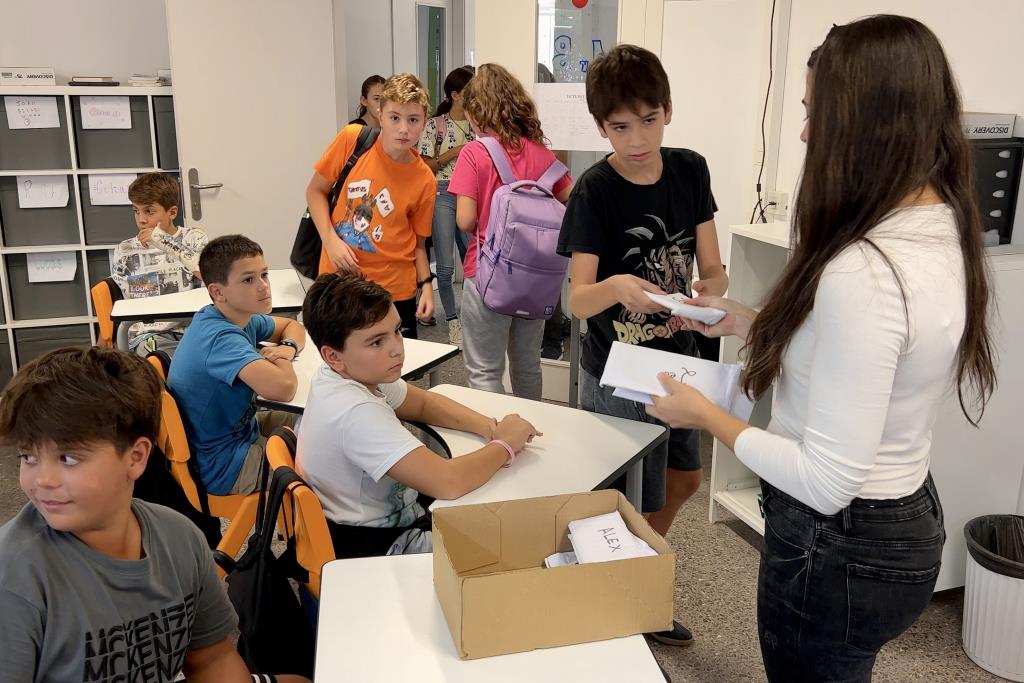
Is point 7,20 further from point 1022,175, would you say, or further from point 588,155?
point 1022,175

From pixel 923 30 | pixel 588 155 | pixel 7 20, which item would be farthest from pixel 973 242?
pixel 7 20

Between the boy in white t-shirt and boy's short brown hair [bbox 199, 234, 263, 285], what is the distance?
0.65 metres

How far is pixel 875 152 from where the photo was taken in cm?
110

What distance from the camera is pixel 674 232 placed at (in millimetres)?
2016

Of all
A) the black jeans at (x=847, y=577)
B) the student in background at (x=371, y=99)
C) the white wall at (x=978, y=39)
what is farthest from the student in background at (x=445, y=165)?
the black jeans at (x=847, y=577)

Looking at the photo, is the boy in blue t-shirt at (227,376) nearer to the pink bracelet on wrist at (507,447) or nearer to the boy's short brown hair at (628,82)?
the pink bracelet on wrist at (507,447)

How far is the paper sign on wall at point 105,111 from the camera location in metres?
4.37

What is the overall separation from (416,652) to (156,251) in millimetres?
2751

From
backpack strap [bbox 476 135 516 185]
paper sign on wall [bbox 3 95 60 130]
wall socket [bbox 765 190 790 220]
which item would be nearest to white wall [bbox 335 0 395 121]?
paper sign on wall [bbox 3 95 60 130]

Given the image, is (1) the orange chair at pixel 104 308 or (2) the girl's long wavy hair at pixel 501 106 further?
(1) the orange chair at pixel 104 308

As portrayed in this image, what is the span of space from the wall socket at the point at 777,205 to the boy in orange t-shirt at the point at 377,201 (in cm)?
142

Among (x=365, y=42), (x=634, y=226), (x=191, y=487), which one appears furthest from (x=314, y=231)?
A: (x=365, y=42)

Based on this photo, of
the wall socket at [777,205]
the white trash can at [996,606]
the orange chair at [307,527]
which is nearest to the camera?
the orange chair at [307,527]

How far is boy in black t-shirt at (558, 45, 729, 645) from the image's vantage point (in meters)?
1.87
